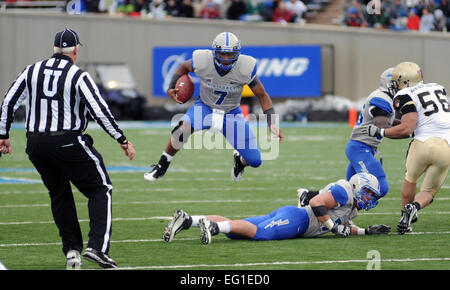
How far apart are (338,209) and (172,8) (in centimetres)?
2197

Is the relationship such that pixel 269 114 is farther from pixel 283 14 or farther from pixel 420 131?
pixel 283 14

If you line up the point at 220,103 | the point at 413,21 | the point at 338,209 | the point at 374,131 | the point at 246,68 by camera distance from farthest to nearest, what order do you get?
the point at 413,21, the point at 220,103, the point at 246,68, the point at 374,131, the point at 338,209

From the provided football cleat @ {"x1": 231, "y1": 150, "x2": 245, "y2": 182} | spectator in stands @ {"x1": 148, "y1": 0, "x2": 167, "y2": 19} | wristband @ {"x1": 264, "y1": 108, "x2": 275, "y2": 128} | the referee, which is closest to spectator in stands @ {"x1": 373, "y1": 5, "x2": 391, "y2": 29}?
spectator in stands @ {"x1": 148, "y1": 0, "x2": 167, "y2": 19}

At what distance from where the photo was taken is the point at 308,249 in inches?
299

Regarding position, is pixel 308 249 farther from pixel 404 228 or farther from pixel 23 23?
pixel 23 23

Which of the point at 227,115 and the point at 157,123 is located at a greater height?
the point at 227,115

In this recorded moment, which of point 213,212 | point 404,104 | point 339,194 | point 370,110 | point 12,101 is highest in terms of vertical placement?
point 12,101

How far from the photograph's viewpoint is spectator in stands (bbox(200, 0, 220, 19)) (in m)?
29.1

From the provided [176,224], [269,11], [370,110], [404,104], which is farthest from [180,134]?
[269,11]

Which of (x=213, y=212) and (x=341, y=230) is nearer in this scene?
(x=341, y=230)

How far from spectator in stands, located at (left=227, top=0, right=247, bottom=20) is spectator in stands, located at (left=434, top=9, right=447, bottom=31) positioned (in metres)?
6.16

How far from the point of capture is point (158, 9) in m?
29.5
